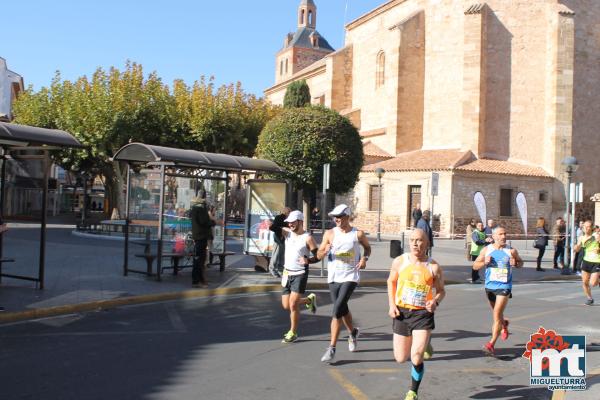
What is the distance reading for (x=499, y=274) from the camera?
7164 mm

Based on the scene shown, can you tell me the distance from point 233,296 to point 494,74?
27652mm

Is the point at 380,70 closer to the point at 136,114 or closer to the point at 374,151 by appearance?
the point at 374,151

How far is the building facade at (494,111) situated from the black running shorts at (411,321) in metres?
26.2

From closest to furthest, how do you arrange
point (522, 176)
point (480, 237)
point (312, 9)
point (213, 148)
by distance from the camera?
point (480, 237) < point (213, 148) < point (522, 176) < point (312, 9)

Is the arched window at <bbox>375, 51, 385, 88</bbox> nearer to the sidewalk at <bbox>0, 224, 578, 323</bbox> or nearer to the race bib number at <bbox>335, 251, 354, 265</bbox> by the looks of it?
the sidewalk at <bbox>0, 224, 578, 323</bbox>

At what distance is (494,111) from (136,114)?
20289mm

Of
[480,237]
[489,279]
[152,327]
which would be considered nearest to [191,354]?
[152,327]

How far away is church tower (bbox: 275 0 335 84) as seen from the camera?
79000mm

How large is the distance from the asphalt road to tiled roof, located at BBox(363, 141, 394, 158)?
2753 cm

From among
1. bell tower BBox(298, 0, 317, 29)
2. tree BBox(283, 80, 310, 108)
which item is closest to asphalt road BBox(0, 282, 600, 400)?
tree BBox(283, 80, 310, 108)

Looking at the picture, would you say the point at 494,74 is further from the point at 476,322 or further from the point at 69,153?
the point at 476,322

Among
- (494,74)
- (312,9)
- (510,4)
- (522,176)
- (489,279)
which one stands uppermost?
(312,9)

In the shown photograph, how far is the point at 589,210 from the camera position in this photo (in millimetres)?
35094

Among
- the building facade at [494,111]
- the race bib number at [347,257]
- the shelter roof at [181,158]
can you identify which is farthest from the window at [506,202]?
the race bib number at [347,257]
